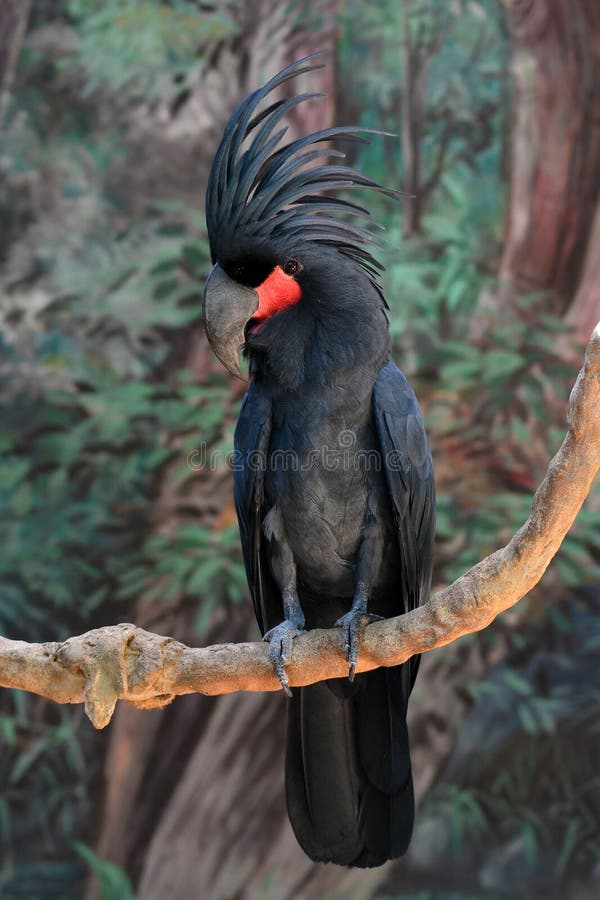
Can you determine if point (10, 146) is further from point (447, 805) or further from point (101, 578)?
point (447, 805)

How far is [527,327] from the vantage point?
12.8 ft

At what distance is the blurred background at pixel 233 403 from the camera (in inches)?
146

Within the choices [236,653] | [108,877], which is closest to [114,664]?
[236,653]

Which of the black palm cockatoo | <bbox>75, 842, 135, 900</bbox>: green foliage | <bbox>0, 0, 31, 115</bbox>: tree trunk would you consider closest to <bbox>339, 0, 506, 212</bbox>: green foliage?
<bbox>0, 0, 31, 115</bbox>: tree trunk

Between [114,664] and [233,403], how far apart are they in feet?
6.93

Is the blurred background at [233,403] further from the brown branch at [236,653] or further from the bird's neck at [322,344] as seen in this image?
the brown branch at [236,653]

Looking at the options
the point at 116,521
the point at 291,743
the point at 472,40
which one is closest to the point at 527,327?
the point at 472,40

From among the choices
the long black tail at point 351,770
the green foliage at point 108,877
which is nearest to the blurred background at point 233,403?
the green foliage at point 108,877

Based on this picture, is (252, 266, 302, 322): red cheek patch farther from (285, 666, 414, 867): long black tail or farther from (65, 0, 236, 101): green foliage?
(65, 0, 236, 101): green foliage

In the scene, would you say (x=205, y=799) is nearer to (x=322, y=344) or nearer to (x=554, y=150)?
(x=322, y=344)

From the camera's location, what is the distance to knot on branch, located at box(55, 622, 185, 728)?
188cm

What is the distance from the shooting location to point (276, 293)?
2164 mm

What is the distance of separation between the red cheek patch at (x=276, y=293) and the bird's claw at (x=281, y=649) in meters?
0.73

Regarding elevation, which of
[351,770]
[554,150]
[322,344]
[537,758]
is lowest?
[537,758]
